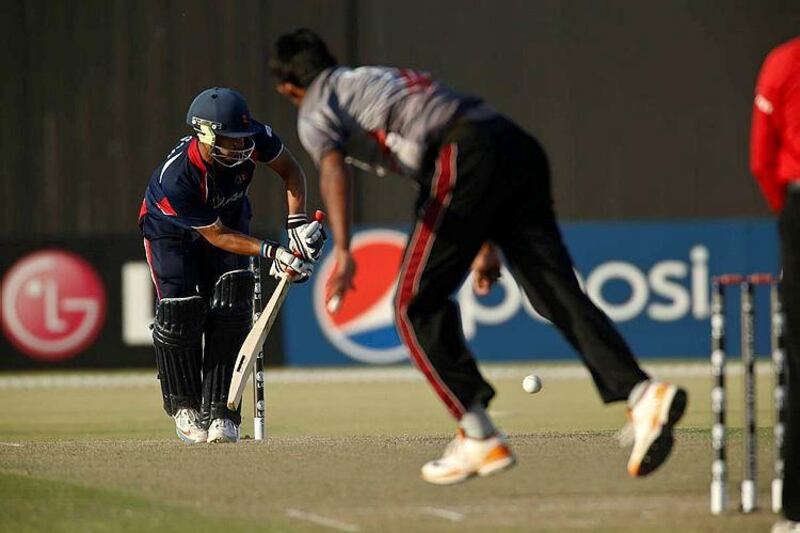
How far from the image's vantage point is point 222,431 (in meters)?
8.75

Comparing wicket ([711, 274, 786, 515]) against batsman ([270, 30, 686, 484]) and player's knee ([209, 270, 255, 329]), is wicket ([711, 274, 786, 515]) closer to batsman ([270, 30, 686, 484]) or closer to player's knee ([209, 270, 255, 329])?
batsman ([270, 30, 686, 484])

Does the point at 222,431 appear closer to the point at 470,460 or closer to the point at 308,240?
the point at 308,240

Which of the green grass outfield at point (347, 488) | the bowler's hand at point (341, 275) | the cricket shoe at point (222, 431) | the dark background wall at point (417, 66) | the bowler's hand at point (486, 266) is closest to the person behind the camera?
the green grass outfield at point (347, 488)

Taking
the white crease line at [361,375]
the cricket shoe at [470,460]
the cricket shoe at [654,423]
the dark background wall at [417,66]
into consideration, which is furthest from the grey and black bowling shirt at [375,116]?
the dark background wall at [417,66]

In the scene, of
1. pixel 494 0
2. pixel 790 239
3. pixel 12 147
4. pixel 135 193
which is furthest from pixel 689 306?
pixel 790 239

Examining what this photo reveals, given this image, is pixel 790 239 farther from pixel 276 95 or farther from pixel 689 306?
pixel 276 95

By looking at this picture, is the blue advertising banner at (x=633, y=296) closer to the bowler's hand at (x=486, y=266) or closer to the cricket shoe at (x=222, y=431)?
the cricket shoe at (x=222, y=431)

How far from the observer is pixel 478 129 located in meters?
6.15

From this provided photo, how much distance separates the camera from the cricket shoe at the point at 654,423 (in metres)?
6.00

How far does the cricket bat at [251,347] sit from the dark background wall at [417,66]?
909 centimetres

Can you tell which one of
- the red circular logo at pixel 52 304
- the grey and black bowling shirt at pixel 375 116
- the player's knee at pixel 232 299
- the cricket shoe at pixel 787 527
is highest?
the grey and black bowling shirt at pixel 375 116

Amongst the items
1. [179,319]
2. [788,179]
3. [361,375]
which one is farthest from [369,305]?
[788,179]

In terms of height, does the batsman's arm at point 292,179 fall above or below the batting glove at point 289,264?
above

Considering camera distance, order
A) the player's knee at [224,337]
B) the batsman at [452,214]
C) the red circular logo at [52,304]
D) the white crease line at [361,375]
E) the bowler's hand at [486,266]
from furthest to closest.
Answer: the red circular logo at [52,304] < the white crease line at [361,375] < the player's knee at [224,337] < the bowler's hand at [486,266] < the batsman at [452,214]
